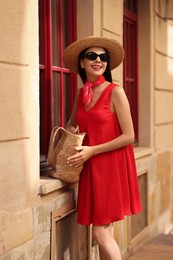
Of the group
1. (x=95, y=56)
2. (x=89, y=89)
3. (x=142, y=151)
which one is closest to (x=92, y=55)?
(x=95, y=56)

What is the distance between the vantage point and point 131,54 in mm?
5941

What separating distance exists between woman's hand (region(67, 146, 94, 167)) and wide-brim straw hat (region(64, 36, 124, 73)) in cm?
67

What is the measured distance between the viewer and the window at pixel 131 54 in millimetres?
5715

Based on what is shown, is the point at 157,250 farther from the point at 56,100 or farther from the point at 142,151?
the point at 56,100

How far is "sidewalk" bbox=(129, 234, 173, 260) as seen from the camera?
16.9 ft

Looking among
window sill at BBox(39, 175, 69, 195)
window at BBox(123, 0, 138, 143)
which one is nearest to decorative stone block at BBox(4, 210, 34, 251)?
window sill at BBox(39, 175, 69, 195)

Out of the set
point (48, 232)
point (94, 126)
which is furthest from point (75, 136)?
point (48, 232)

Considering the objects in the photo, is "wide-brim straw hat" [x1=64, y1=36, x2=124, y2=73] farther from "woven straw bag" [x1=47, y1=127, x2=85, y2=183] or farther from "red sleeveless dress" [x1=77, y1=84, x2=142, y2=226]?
"woven straw bag" [x1=47, y1=127, x2=85, y2=183]

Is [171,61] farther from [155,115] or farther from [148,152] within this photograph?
[148,152]

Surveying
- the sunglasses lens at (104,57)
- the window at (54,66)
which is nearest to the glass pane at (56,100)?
the window at (54,66)

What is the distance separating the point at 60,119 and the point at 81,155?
0.82 m

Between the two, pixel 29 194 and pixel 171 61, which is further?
pixel 171 61

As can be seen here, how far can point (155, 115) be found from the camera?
6.13 m

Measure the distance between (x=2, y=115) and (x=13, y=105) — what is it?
137 millimetres
